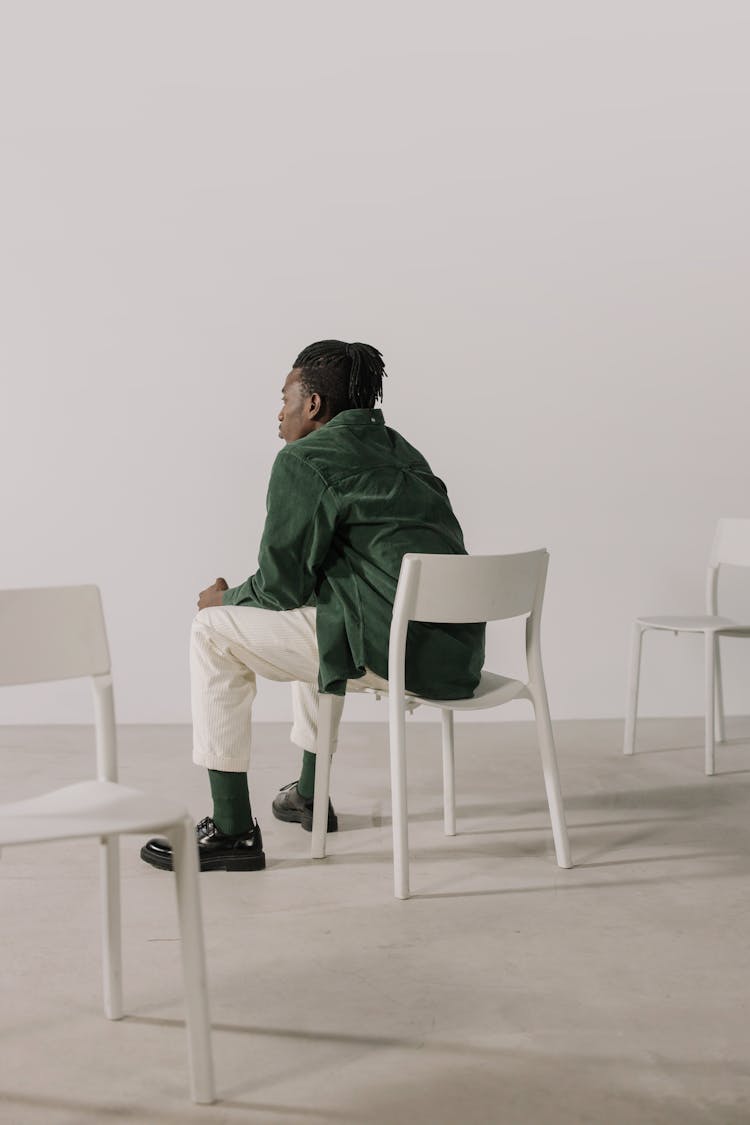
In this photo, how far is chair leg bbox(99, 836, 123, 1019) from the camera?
1695 mm

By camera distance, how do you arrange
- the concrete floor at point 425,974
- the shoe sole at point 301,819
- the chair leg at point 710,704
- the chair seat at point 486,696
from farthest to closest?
the chair leg at point 710,704 < the shoe sole at point 301,819 < the chair seat at point 486,696 < the concrete floor at point 425,974

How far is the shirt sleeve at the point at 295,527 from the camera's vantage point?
244 cm

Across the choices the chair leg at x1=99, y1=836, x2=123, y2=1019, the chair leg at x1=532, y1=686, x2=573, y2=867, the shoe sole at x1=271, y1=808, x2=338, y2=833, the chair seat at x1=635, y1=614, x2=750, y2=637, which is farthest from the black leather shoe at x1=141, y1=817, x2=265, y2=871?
the chair seat at x1=635, y1=614, x2=750, y2=637

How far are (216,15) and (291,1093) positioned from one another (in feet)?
12.3

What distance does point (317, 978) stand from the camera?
1882 millimetres

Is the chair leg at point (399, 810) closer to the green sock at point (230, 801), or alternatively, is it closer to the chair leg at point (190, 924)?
the green sock at point (230, 801)

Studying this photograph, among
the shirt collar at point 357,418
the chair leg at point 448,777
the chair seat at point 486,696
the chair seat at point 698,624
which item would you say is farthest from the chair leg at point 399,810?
the chair seat at point 698,624

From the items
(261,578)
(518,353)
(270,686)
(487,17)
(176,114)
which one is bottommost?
(270,686)

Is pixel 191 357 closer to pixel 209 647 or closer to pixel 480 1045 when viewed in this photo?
pixel 209 647

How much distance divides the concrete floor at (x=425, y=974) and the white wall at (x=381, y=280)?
1.27 m

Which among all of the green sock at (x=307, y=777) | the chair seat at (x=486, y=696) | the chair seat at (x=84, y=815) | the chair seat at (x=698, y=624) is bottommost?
the green sock at (x=307, y=777)

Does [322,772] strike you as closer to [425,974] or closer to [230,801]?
[230,801]

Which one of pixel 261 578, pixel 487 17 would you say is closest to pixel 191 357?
pixel 487 17

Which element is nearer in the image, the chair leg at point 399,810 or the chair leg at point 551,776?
the chair leg at point 399,810
